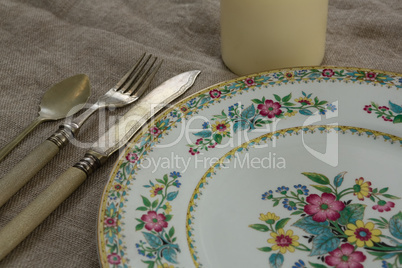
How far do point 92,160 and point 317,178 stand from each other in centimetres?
25

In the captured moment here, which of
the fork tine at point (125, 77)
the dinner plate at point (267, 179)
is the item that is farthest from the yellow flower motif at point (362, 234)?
the fork tine at point (125, 77)

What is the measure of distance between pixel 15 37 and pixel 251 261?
1.85 feet

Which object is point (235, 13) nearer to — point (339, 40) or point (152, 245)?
point (339, 40)

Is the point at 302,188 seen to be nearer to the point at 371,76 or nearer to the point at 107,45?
the point at 371,76

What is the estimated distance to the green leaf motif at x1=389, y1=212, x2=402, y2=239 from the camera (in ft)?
1.73

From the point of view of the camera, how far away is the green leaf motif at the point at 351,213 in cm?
55

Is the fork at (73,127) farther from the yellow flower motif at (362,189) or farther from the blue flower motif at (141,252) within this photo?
the yellow flower motif at (362,189)

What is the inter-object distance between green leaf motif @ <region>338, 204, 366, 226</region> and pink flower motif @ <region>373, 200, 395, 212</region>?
13 mm

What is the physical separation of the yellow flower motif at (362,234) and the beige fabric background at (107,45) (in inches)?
10.8

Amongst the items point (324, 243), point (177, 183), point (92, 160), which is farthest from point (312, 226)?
point (92, 160)

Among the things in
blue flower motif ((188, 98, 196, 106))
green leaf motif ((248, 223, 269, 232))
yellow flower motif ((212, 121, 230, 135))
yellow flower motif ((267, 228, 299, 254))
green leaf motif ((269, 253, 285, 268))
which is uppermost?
blue flower motif ((188, 98, 196, 106))

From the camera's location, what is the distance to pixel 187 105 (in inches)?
25.1

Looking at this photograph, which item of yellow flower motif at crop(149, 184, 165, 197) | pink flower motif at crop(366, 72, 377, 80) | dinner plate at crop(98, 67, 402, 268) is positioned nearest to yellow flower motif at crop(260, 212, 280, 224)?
dinner plate at crop(98, 67, 402, 268)

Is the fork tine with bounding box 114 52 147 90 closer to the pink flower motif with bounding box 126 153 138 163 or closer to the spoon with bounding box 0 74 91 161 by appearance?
the spoon with bounding box 0 74 91 161
